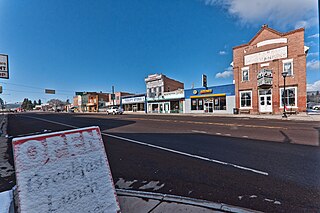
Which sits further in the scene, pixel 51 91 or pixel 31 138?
→ pixel 51 91

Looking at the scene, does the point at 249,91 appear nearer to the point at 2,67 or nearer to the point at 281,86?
the point at 281,86

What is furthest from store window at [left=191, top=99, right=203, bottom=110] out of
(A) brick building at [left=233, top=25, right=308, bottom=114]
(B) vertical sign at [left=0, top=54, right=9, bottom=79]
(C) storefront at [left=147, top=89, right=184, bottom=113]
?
(B) vertical sign at [left=0, top=54, right=9, bottom=79]

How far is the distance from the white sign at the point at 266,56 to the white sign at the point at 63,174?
94.7 ft

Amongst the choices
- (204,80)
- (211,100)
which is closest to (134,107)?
(204,80)

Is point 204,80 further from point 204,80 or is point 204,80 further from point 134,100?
point 134,100

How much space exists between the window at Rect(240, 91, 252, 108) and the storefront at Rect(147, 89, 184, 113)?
11.4 metres

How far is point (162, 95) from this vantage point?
37.8 m

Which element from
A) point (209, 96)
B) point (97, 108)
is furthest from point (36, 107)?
point (209, 96)

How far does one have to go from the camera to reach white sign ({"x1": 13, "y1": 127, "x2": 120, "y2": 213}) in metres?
1.91

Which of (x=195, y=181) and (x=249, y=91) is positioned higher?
(x=249, y=91)

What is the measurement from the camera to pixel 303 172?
403 cm

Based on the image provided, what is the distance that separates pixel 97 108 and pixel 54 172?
227ft

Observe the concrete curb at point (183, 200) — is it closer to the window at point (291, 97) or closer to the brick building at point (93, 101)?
the window at point (291, 97)

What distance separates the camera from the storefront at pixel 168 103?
34.7 meters
